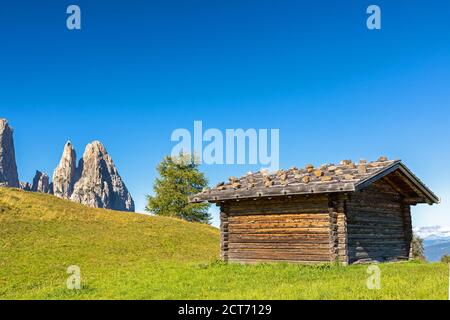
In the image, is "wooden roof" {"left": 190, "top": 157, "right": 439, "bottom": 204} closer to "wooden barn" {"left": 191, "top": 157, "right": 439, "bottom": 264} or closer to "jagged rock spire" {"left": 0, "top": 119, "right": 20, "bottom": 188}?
"wooden barn" {"left": 191, "top": 157, "right": 439, "bottom": 264}

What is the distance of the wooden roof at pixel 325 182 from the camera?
63.3 ft

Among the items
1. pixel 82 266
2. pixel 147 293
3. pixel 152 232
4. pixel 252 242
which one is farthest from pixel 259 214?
pixel 152 232

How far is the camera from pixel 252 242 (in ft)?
72.0

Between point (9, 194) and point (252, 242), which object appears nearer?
point (252, 242)

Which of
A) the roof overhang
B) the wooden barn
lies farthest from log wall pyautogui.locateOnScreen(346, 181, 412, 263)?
the roof overhang

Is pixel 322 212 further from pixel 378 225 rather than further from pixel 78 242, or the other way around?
pixel 78 242

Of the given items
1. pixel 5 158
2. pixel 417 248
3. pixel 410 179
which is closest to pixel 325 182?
pixel 410 179

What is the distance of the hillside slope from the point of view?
2327 centimetres

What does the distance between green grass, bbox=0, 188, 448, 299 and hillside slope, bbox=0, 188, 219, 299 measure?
0.05 m

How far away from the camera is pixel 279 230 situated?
69.2 ft

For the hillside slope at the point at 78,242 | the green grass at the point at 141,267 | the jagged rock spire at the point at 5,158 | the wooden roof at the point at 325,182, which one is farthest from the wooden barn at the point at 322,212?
the jagged rock spire at the point at 5,158

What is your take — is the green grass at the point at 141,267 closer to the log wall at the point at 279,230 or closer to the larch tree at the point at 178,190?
the log wall at the point at 279,230
